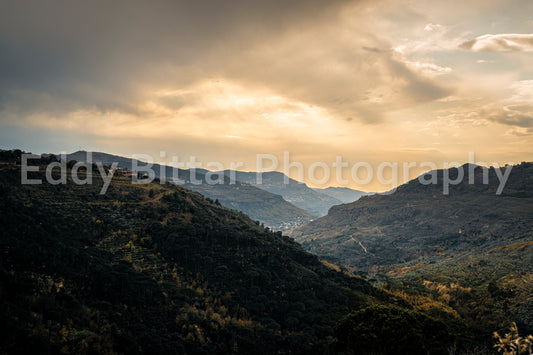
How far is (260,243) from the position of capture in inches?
2886

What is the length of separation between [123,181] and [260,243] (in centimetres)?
4160

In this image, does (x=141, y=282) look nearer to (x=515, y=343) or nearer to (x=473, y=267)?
(x=515, y=343)

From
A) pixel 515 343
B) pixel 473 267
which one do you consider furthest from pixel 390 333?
pixel 473 267

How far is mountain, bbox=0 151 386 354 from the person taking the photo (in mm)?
26375

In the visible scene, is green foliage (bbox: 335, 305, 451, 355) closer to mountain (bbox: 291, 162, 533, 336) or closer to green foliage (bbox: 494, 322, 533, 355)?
green foliage (bbox: 494, 322, 533, 355)

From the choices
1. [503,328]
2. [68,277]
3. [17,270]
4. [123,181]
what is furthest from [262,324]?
[123,181]

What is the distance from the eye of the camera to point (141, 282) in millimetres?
40031

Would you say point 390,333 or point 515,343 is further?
point 390,333

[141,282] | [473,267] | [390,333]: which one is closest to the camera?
[390,333]

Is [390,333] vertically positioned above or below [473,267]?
above

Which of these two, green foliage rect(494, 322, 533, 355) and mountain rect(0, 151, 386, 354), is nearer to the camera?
green foliage rect(494, 322, 533, 355)

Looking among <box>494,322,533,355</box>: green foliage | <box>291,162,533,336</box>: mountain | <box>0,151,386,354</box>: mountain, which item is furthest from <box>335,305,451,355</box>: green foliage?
<box>291,162,533,336</box>: mountain

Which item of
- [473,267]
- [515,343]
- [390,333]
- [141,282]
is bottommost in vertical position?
[473,267]

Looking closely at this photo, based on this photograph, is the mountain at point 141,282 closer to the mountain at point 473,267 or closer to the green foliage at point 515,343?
the mountain at point 473,267
